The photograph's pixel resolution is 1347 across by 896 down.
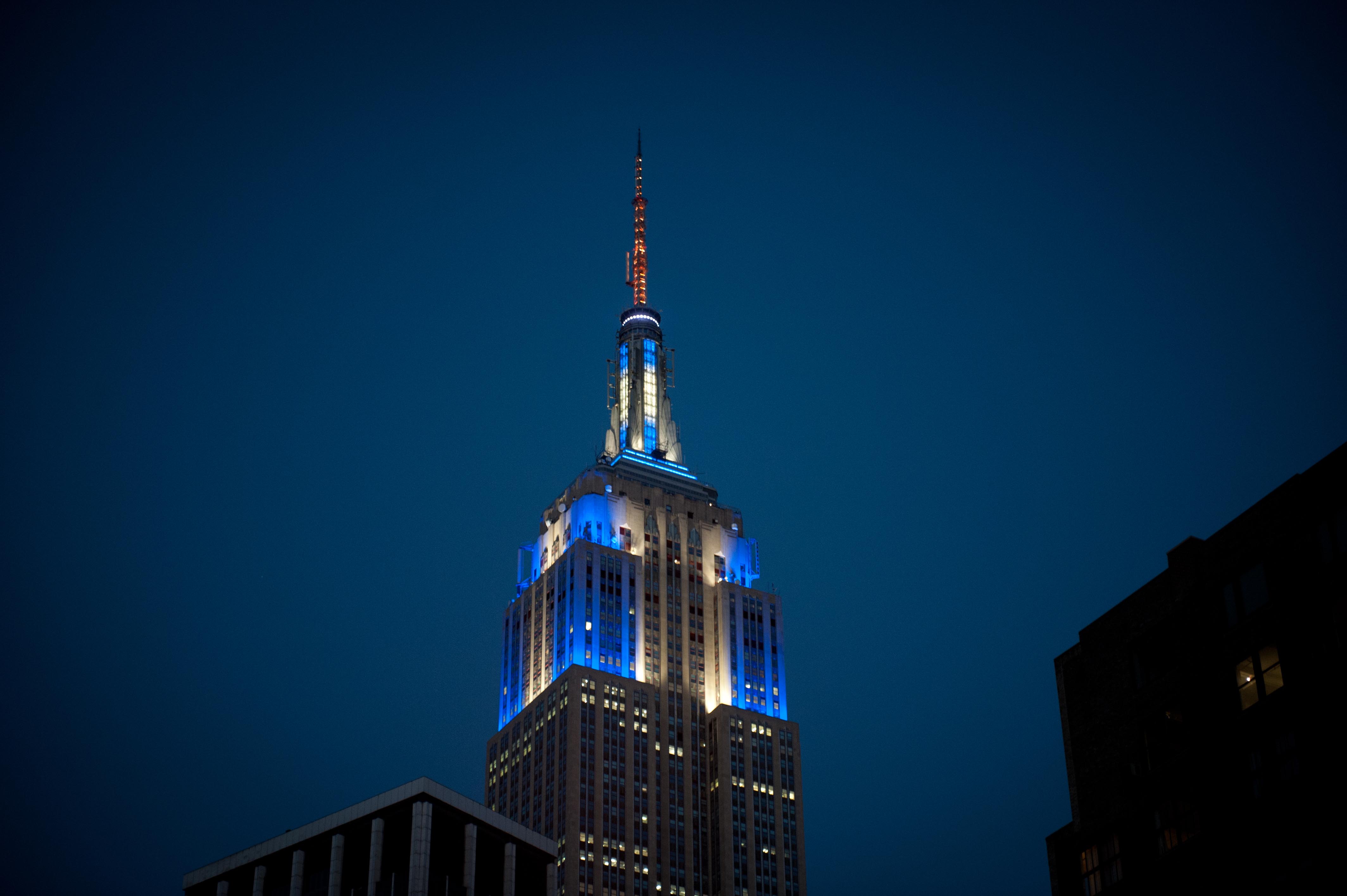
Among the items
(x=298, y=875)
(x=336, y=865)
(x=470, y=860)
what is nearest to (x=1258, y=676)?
(x=470, y=860)

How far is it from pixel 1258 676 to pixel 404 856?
76220 millimetres

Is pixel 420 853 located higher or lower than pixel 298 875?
higher

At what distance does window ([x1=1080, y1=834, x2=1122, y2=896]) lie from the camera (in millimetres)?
Answer: 65750

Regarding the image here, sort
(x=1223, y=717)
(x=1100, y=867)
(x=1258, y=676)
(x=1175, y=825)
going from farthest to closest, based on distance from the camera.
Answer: (x=1100, y=867) → (x=1175, y=825) → (x=1223, y=717) → (x=1258, y=676)

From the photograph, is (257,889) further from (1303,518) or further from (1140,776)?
(1303,518)

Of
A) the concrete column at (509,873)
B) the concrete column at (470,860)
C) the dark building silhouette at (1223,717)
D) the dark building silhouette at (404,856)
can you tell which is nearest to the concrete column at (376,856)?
the dark building silhouette at (404,856)

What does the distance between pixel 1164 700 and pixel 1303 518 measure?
378 inches

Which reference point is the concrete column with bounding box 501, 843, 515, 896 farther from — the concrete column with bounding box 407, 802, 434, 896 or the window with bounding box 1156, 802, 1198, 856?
the window with bounding box 1156, 802, 1198, 856

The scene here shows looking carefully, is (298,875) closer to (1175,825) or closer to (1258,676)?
(1175,825)

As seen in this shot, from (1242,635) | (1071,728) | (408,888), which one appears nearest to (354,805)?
(408,888)

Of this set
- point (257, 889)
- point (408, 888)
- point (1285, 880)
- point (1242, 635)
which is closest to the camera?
point (1285, 880)

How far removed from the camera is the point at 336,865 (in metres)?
121

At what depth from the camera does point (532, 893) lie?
12569 centimetres

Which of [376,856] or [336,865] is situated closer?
[376,856]
